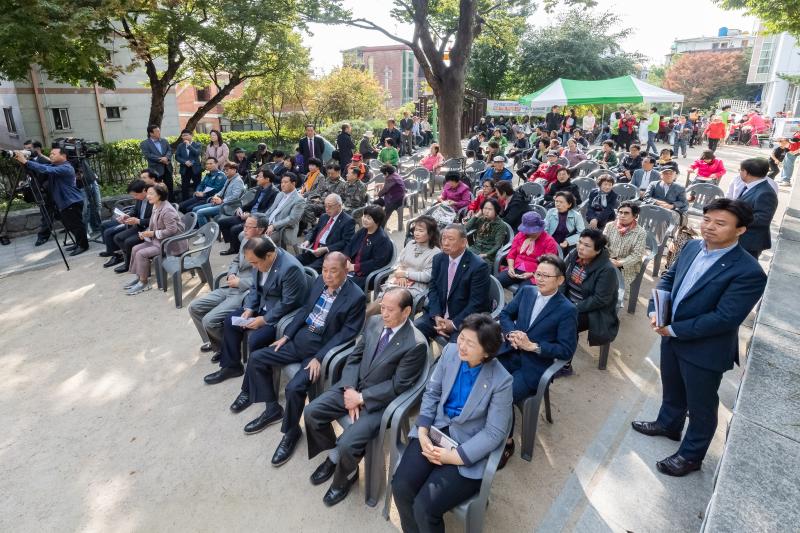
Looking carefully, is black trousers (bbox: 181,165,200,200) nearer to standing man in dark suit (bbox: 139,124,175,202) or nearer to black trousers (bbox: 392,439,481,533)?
standing man in dark suit (bbox: 139,124,175,202)

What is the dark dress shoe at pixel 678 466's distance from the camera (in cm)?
298

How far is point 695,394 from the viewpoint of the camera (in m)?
2.89

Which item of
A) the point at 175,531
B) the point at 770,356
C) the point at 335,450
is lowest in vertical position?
the point at 175,531

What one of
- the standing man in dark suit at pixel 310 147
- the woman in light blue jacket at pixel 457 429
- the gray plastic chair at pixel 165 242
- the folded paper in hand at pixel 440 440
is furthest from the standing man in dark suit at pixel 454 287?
the standing man in dark suit at pixel 310 147

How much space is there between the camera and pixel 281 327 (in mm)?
3936

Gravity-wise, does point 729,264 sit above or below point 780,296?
above

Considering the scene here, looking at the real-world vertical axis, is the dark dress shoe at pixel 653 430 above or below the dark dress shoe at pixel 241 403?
above

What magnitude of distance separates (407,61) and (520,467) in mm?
58314

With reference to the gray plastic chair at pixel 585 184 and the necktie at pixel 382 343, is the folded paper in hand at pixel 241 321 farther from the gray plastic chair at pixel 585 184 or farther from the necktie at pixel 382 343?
the gray plastic chair at pixel 585 184

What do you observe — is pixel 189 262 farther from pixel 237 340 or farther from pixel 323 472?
pixel 323 472

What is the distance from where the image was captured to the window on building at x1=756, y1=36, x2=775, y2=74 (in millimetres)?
44844

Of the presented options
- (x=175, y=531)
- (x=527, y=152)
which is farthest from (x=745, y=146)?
(x=175, y=531)

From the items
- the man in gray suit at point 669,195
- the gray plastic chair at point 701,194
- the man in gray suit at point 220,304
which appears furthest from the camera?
the gray plastic chair at point 701,194

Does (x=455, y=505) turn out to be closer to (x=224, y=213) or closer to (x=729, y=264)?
(x=729, y=264)
